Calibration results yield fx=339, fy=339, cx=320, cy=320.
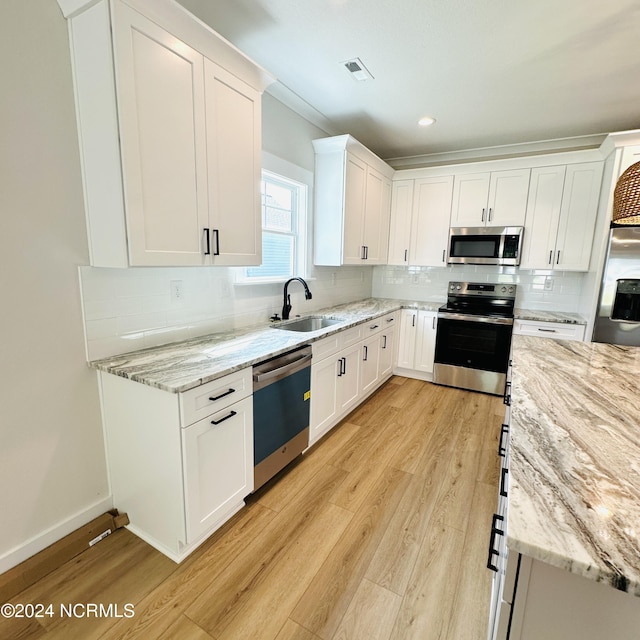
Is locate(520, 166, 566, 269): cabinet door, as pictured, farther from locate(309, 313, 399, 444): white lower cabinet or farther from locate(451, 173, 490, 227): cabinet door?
locate(309, 313, 399, 444): white lower cabinet

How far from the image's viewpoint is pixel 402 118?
318 cm

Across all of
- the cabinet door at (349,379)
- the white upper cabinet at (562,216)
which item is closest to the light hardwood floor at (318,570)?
the cabinet door at (349,379)

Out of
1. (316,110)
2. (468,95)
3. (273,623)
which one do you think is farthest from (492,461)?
(316,110)

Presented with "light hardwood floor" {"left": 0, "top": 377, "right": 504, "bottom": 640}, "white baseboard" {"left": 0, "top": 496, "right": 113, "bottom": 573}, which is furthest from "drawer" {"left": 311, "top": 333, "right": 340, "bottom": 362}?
"white baseboard" {"left": 0, "top": 496, "right": 113, "bottom": 573}

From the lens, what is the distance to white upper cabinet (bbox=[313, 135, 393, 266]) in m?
3.22

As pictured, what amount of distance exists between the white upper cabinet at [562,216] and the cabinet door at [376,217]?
153 centimetres

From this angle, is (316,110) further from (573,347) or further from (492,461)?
(492,461)

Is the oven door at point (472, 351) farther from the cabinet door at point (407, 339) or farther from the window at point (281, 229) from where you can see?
the window at point (281, 229)

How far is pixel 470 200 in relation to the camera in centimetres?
385

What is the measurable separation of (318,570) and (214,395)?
3.19ft

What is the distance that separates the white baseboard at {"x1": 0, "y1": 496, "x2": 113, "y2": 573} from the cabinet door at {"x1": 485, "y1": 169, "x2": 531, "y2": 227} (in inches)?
166

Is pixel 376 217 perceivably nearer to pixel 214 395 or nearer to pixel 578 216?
pixel 578 216

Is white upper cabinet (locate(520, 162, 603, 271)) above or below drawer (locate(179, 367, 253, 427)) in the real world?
above

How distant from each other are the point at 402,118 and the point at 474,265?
1900 millimetres
